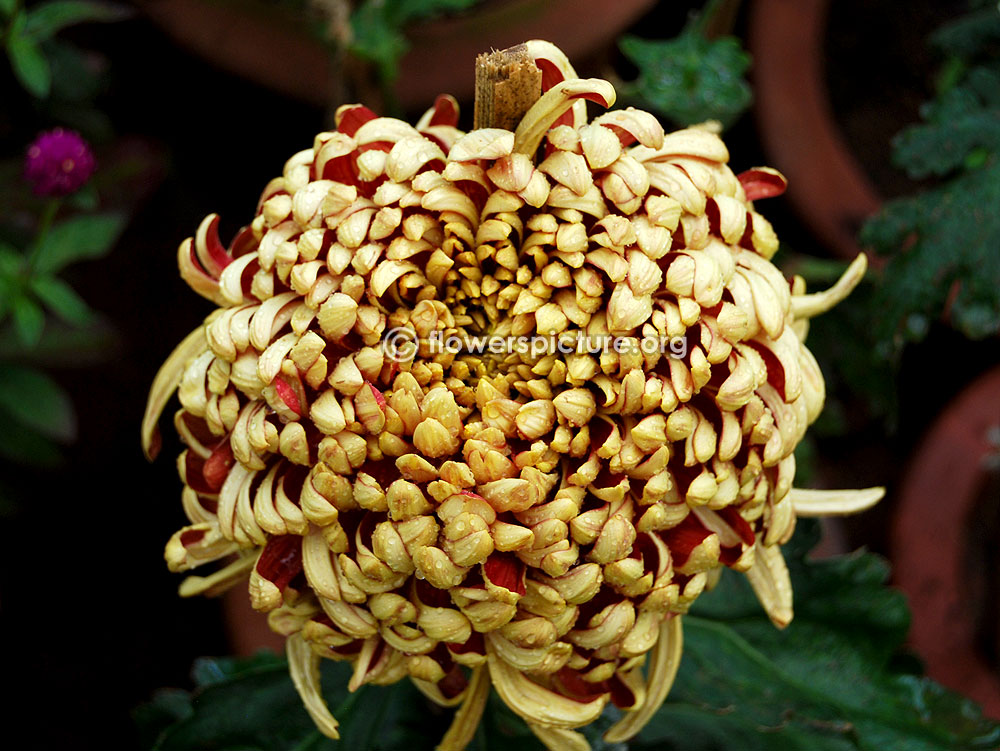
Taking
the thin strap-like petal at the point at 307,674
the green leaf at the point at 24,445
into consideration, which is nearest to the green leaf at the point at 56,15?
the green leaf at the point at 24,445

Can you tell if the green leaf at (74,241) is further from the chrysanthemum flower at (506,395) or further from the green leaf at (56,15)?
the chrysanthemum flower at (506,395)

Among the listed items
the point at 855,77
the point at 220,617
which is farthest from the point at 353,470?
the point at 855,77

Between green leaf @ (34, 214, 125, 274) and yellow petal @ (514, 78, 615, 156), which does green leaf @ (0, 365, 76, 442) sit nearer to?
green leaf @ (34, 214, 125, 274)

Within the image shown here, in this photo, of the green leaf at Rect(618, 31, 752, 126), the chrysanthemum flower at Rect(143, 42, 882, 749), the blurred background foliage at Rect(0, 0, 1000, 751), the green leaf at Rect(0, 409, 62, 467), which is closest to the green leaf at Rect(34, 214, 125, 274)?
the blurred background foliage at Rect(0, 0, 1000, 751)

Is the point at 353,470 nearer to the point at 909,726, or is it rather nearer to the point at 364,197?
the point at 364,197

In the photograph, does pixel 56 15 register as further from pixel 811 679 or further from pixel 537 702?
pixel 811 679
